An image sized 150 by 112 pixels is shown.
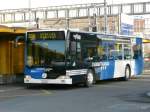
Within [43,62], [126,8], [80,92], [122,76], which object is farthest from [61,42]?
[126,8]

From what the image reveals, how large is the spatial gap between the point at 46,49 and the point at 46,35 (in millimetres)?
602

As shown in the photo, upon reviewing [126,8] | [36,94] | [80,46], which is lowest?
[36,94]

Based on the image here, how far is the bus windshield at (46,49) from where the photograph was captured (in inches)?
837

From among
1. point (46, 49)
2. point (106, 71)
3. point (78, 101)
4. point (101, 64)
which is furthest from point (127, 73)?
point (78, 101)

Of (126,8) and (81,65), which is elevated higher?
(126,8)

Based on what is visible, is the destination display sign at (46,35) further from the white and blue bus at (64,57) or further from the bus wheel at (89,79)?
the bus wheel at (89,79)

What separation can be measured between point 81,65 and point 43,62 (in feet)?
5.68

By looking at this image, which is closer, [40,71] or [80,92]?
[80,92]

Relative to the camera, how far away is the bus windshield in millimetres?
21250

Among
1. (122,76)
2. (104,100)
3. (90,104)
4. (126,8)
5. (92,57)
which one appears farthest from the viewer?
(126,8)

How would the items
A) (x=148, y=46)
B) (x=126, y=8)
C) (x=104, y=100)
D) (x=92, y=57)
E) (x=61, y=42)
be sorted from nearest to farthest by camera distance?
1. (x=104, y=100)
2. (x=61, y=42)
3. (x=92, y=57)
4. (x=126, y=8)
5. (x=148, y=46)

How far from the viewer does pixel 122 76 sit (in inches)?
1066

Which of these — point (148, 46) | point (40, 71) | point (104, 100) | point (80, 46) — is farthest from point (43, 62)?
point (148, 46)

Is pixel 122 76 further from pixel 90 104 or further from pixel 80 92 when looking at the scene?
pixel 90 104
